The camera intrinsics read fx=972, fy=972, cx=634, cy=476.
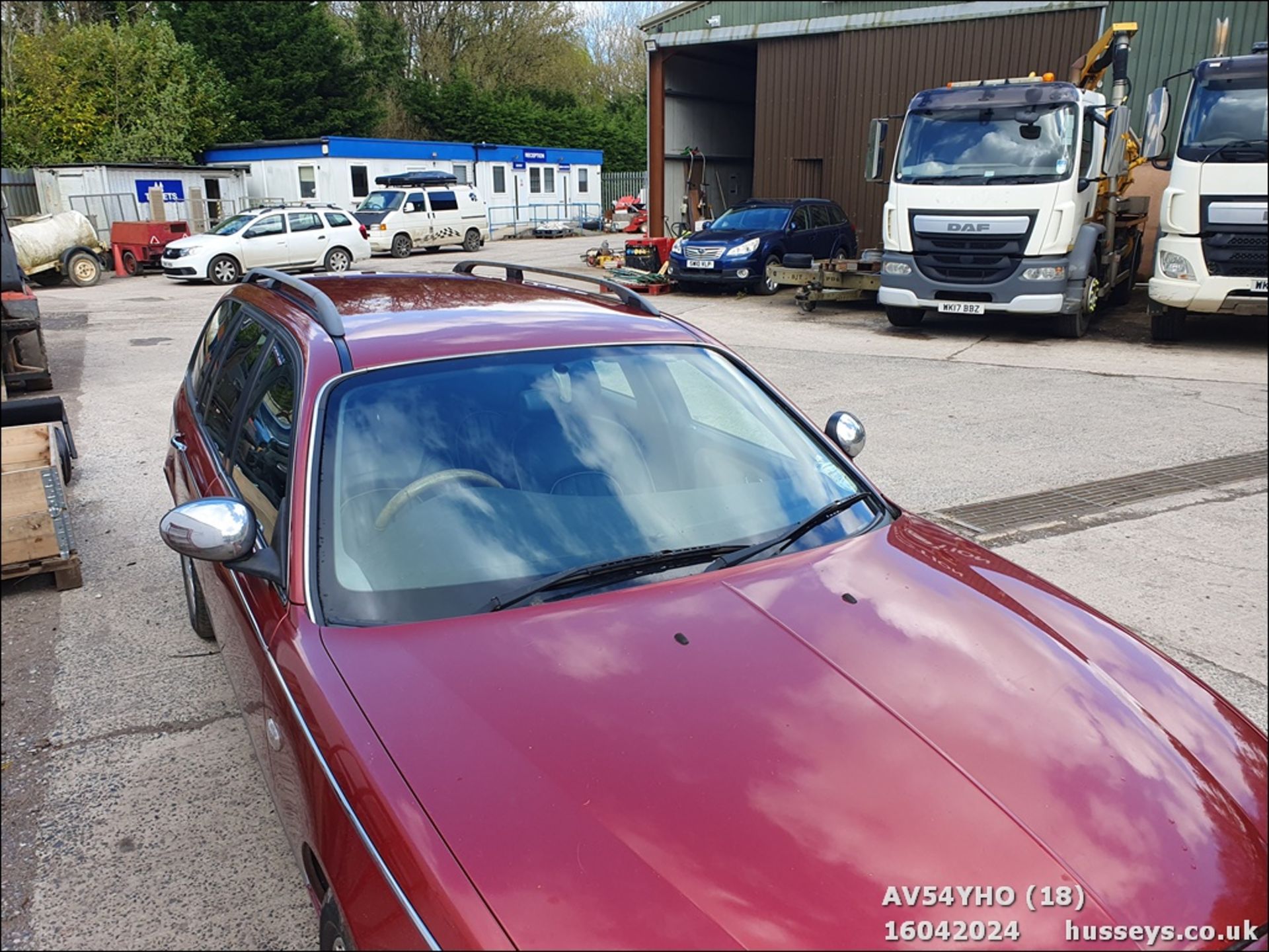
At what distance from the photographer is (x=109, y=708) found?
3676mm

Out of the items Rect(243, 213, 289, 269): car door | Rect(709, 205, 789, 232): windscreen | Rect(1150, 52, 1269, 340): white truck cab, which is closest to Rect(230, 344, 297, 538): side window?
Rect(1150, 52, 1269, 340): white truck cab

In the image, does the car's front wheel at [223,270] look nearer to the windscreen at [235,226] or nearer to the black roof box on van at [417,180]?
the windscreen at [235,226]

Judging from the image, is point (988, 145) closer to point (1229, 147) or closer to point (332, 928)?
point (1229, 147)

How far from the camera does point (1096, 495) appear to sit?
5977mm

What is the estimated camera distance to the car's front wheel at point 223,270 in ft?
68.0

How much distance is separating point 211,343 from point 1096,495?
5.04 m

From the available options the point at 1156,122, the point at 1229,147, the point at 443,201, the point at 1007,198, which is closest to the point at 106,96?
the point at 443,201

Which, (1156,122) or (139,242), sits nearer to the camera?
(1156,122)

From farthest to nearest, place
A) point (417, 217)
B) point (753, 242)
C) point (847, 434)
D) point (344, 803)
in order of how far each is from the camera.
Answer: point (417, 217) < point (753, 242) < point (847, 434) < point (344, 803)

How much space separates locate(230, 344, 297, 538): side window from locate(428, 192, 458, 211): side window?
2611 cm

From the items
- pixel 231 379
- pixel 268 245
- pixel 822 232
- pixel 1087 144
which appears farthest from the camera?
pixel 268 245

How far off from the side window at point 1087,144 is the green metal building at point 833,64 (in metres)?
3.99

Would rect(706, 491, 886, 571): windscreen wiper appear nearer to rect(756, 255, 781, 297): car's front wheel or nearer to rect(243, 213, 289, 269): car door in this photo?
rect(756, 255, 781, 297): car's front wheel

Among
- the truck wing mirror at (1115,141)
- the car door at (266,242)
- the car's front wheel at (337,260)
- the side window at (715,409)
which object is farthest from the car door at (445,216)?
the side window at (715,409)
